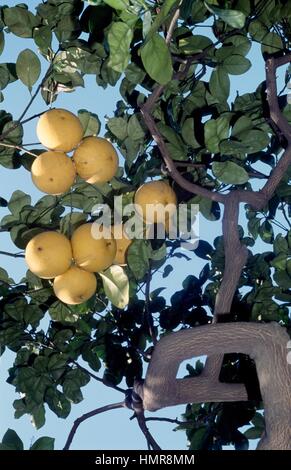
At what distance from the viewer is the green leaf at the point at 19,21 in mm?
2297

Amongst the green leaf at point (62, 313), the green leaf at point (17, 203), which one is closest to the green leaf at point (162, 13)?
the green leaf at point (17, 203)

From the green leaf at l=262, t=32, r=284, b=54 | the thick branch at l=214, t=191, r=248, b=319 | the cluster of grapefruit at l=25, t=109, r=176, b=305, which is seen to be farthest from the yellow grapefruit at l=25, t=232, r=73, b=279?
the green leaf at l=262, t=32, r=284, b=54

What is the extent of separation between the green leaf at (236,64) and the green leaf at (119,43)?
0.92 meters

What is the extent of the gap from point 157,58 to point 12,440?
1.22 meters

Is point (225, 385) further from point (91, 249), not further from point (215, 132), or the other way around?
point (215, 132)

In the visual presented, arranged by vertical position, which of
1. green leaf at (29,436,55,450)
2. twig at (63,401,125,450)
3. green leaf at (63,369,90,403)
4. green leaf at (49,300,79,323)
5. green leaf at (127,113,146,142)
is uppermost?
green leaf at (127,113,146,142)

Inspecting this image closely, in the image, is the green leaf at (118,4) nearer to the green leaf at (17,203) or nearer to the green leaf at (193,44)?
the green leaf at (193,44)

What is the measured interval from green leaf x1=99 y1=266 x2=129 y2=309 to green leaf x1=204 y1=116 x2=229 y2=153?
1.71ft

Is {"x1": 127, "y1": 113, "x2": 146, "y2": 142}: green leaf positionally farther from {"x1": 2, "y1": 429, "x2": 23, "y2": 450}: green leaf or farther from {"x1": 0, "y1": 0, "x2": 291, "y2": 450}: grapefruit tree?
{"x1": 2, "y1": 429, "x2": 23, "y2": 450}: green leaf

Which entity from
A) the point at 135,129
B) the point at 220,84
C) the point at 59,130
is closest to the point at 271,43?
the point at 220,84

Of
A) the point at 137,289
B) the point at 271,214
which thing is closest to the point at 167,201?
the point at 137,289

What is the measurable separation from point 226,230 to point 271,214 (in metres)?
0.87

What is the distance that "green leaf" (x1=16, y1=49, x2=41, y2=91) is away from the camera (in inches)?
88.9

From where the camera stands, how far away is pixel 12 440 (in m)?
1.90
